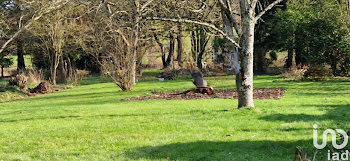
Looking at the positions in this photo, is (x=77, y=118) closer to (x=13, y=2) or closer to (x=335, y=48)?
(x=335, y=48)

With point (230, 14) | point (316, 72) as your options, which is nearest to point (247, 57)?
point (230, 14)

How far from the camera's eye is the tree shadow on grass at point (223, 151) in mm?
5691

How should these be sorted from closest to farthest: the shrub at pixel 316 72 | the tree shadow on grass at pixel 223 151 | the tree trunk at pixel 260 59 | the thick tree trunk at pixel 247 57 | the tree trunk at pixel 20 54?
the tree shadow on grass at pixel 223 151
the thick tree trunk at pixel 247 57
the shrub at pixel 316 72
the tree trunk at pixel 260 59
the tree trunk at pixel 20 54

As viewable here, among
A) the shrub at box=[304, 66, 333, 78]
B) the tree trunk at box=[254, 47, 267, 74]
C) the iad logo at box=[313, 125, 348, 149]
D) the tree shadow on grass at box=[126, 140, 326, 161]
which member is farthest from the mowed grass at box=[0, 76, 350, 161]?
the tree trunk at box=[254, 47, 267, 74]

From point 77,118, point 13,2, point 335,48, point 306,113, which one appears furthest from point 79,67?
point 306,113

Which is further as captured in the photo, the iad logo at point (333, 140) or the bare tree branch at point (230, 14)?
the bare tree branch at point (230, 14)

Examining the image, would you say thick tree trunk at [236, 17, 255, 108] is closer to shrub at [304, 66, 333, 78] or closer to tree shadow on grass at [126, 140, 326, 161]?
tree shadow on grass at [126, 140, 326, 161]

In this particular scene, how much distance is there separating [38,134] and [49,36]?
23601mm

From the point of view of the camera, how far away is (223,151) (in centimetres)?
605

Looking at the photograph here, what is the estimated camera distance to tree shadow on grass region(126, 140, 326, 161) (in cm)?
569

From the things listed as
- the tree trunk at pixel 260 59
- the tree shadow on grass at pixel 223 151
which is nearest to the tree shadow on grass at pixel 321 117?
the tree shadow on grass at pixel 223 151

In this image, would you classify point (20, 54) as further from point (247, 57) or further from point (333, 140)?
point (333, 140)

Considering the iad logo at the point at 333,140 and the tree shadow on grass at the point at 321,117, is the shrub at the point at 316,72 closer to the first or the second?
the tree shadow on grass at the point at 321,117

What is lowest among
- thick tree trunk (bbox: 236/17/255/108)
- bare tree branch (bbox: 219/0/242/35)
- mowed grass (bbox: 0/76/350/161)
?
mowed grass (bbox: 0/76/350/161)
